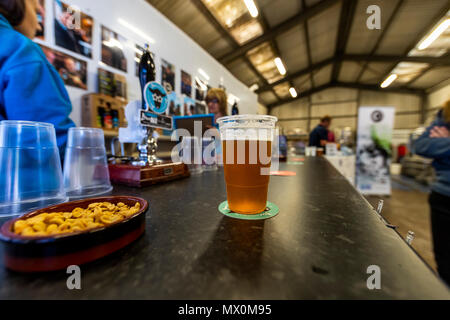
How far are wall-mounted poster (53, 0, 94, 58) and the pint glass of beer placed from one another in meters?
2.03

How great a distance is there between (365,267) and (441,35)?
1.42 metres

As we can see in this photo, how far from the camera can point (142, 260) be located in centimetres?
25

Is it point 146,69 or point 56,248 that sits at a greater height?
point 146,69

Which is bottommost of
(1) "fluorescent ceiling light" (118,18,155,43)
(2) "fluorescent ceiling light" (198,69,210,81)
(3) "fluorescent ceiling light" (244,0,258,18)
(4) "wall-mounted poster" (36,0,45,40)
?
(4) "wall-mounted poster" (36,0,45,40)

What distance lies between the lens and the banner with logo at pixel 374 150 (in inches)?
165

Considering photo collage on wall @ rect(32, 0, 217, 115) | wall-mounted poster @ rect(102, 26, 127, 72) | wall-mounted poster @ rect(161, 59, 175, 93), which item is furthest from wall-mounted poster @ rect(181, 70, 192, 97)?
wall-mounted poster @ rect(102, 26, 127, 72)

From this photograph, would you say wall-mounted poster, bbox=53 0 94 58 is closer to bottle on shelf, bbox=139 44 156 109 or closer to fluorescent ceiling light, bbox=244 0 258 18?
bottle on shelf, bbox=139 44 156 109

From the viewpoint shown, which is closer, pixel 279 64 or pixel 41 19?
pixel 41 19

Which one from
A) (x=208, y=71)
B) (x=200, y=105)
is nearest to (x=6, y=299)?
(x=200, y=105)

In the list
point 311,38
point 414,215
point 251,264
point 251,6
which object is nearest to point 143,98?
point 251,264

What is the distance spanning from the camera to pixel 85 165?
2.13ft

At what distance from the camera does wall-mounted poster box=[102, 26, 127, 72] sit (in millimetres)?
1902

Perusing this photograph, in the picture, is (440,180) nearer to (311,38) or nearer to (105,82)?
(105,82)

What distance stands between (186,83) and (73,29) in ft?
5.63
